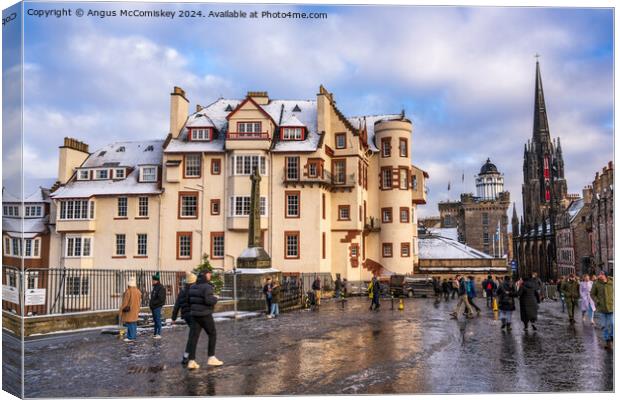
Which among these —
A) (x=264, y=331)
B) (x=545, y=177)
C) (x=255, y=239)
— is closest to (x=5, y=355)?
(x=264, y=331)

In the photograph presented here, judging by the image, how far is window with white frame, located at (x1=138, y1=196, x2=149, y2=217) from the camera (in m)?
40.1

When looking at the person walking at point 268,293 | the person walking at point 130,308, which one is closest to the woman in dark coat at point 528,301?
the person walking at point 268,293

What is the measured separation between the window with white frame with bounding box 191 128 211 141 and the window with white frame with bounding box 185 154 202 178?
4.43 feet

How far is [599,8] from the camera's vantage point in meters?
11.9

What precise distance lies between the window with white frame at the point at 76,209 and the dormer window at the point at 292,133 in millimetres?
14050

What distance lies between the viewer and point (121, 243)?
131 ft

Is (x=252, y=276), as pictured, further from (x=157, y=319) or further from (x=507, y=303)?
(x=507, y=303)

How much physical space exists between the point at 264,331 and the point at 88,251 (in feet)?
87.6

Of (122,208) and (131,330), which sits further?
(122,208)

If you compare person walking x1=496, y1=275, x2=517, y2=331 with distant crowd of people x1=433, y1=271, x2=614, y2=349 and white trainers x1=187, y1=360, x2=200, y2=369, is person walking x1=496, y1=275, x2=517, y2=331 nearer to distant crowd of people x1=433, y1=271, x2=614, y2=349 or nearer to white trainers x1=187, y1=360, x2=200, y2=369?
distant crowd of people x1=433, y1=271, x2=614, y2=349

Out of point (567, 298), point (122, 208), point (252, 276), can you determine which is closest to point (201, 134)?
point (122, 208)

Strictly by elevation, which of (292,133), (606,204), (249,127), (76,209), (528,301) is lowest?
(528,301)

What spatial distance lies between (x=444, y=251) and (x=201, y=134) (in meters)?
25.6

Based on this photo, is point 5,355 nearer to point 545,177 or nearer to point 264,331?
point 264,331
